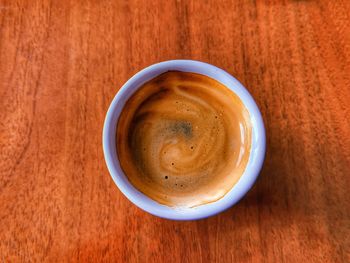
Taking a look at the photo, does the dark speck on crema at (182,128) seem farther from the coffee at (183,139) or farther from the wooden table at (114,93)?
the wooden table at (114,93)

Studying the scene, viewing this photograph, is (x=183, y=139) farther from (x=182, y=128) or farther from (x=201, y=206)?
(x=201, y=206)

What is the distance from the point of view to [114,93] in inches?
28.6

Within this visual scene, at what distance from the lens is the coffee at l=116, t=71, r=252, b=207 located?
2.19 feet

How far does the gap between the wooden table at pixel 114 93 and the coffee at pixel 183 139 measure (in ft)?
0.18

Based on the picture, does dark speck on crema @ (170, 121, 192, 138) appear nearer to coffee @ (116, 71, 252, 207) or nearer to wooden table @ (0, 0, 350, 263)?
coffee @ (116, 71, 252, 207)

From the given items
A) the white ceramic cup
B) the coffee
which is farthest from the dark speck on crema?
the white ceramic cup

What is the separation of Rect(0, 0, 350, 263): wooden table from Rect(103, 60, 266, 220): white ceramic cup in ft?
0.28

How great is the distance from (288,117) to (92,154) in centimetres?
40

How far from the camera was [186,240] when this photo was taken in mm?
663

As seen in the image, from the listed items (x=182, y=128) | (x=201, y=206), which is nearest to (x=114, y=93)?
(x=182, y=128)

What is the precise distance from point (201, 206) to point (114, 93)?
0.96 feet

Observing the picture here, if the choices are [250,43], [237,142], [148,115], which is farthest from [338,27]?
[148,115]

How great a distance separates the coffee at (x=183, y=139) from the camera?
2.19ft

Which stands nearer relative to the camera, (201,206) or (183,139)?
(201,206)
